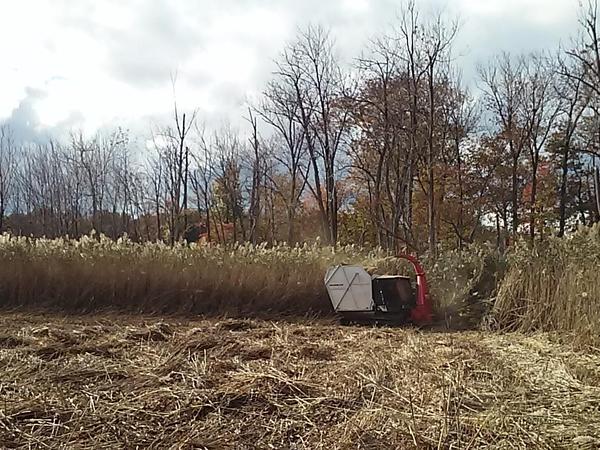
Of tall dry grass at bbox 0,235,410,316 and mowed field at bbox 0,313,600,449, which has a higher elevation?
tall dry grass at bbox 0,235,410,316

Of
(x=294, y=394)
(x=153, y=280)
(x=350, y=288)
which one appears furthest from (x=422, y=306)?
(x=294, y=394)

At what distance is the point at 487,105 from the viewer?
18.4m

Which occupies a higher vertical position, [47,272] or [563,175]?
[563,175]

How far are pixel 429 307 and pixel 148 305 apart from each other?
3471 mm

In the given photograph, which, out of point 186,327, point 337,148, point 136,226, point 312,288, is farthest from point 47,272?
point 136,226

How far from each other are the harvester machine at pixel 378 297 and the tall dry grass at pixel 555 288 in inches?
34.0

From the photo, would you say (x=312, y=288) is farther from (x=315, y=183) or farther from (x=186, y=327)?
(x=315, y=183)

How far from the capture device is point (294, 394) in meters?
2.77

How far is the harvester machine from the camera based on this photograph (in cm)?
596

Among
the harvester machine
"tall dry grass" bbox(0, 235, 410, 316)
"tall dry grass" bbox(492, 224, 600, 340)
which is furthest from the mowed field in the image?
"tall dry grass" bbox(0, 235, 410, 316)

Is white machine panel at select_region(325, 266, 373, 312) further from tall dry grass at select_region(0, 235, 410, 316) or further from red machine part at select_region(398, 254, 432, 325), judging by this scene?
tall dry grass at select_region(0, 235, 410, 316)

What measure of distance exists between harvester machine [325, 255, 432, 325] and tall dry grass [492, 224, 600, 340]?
2.84ft

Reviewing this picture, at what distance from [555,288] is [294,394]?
316 centimetres

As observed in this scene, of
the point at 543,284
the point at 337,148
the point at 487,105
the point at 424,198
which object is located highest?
the point at 487,105
